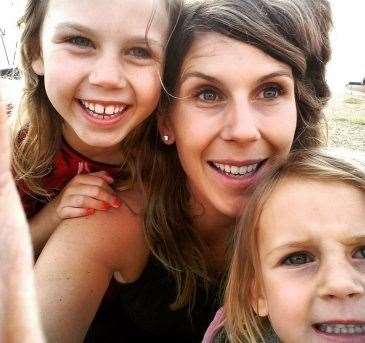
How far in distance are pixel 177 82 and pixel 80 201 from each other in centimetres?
58

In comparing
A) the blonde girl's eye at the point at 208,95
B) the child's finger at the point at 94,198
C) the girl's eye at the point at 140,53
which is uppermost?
the girl's eye at the point at 140,53

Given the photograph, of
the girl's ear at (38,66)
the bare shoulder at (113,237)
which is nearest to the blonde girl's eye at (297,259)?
the bare shoulder at (113,237)

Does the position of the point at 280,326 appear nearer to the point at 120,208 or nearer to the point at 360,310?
the point at 360,310

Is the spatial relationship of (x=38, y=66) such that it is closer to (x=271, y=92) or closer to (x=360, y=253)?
(x=271, y=92)

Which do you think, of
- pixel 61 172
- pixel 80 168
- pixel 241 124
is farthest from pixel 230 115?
pixel 61 172

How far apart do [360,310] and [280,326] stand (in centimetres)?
24

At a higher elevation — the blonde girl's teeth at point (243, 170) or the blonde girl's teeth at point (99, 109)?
the blonde girl's teeth at point (99, 109)

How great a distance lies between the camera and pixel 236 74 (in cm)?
178

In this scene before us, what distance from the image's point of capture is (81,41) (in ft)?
6.54

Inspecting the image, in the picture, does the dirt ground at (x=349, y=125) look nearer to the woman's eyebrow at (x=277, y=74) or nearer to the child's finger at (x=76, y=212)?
the woman's eyebrow at (x=277, y=74)

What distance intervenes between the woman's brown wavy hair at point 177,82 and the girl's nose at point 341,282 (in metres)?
0.76

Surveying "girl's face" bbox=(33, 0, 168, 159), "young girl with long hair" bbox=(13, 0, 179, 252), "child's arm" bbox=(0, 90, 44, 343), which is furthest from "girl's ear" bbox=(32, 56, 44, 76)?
"child's arm" bbox=(0, 90, 44, 343)

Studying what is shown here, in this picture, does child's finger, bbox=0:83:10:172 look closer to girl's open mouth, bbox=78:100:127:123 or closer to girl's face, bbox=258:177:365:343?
girl's face, bbox=258:177:365:343

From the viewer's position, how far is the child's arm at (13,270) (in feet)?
3.68
